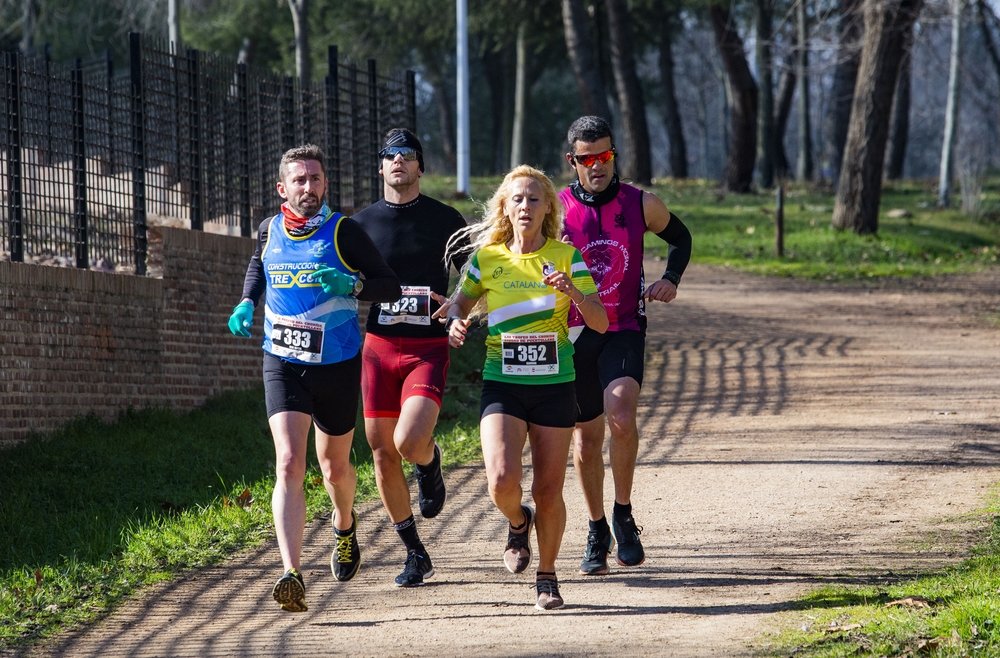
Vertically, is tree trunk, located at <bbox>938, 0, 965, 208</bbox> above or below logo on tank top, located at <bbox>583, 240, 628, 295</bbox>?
above

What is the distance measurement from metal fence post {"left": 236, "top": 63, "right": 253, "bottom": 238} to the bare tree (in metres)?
21.1

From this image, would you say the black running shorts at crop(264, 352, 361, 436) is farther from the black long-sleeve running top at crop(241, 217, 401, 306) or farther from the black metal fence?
the black metal fence

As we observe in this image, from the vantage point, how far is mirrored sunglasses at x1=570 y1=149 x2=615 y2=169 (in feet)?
20.0

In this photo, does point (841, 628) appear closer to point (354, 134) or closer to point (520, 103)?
point (354, 134)

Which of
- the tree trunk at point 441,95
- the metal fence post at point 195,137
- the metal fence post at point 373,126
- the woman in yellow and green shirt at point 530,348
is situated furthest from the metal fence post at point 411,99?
the tree trunk at point 441,95

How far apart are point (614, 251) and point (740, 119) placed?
81.3ft

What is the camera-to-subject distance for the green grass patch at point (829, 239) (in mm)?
19984

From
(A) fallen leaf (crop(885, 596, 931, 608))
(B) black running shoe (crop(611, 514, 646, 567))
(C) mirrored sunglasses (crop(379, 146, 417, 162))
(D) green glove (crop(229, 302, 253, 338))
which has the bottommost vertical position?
(A) fallen leaf (crop(885, 596, 931, 608))

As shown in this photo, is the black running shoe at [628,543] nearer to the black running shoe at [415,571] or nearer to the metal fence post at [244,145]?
the black running shoe at [415,571]

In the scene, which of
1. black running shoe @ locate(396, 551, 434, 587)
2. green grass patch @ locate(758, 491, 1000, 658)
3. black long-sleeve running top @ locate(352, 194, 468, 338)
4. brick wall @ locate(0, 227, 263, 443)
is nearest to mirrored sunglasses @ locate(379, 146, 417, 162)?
black long-sleeve running top @ locate(352, 194, 468, 338)

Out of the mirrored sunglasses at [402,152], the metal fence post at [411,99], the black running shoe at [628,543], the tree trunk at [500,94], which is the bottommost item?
the black running shoe at [628,543]

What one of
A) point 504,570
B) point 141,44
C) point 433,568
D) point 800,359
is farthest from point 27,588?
point 800,359

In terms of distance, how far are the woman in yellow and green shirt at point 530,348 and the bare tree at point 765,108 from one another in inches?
1049

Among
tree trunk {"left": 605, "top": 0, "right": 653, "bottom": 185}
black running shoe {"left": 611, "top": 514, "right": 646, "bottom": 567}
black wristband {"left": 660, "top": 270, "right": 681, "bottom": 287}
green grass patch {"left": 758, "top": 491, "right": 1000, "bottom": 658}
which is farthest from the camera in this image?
tree trunk {"left": 605, "top": 0, "right": 653, "bottom": 185}
